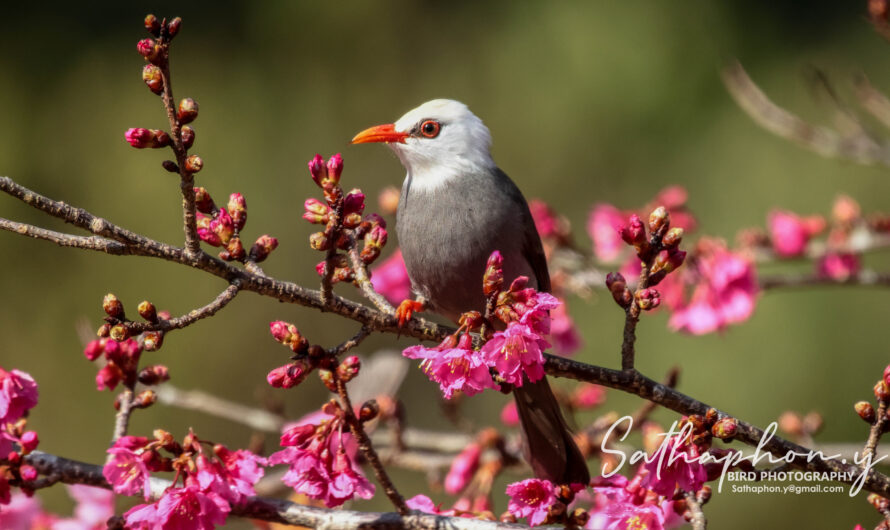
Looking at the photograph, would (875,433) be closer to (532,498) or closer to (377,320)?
(532,498)

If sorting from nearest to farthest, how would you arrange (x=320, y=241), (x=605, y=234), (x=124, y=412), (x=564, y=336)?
(x=320, y=241) < (x=124, y=412) < (x=564, y=336) < (x=605, y=234)

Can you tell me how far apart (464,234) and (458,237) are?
0.02 metres

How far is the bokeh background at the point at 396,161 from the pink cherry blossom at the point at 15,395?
510cm

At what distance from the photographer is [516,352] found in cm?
199

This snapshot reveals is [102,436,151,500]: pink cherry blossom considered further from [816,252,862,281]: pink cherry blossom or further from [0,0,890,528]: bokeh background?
[0,0,890,528]: bokeh background

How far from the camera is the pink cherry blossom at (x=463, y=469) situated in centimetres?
344

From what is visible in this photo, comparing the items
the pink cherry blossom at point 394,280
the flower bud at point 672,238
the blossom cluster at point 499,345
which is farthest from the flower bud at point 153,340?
the pink cherry blossom at point 394,280

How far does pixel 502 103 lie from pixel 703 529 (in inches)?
310

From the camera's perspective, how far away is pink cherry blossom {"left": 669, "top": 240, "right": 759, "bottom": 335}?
3.90 meters

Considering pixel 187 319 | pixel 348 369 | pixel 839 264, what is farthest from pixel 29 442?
pixel 839 264

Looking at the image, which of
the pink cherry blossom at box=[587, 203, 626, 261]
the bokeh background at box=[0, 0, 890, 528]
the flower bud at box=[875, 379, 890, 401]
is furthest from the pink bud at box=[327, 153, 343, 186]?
the bokeh background at box=[0, 0, 890, 528]

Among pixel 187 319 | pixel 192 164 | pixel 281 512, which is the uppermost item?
pixel 192 164

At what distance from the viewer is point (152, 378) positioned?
2473 mm

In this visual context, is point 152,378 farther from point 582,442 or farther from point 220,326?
point 220,326
